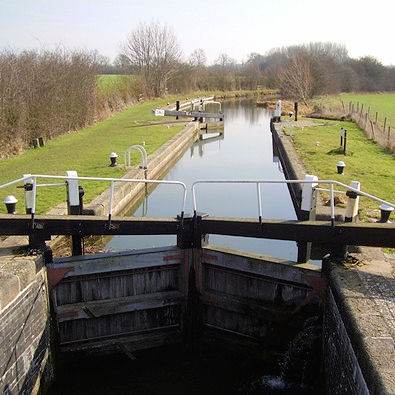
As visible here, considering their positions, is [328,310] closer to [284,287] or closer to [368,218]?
[284,287]

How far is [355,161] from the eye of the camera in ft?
40.2

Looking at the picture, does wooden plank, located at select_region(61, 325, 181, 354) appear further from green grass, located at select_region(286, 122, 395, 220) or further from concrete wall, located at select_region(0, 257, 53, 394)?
green grass, located at select_region(286, 122, 395, 220)

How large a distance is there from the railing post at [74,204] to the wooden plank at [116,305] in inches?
26.4

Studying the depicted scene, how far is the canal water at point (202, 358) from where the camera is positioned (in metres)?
5.26

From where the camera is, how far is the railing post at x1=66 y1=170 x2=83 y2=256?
5.60m

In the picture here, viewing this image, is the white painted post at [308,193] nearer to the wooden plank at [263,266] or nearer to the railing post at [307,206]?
the railing post at [307,206]

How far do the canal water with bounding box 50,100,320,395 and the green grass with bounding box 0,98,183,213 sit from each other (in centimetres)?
127

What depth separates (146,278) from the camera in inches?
228

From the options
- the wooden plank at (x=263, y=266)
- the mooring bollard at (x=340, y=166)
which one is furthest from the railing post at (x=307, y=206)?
the mooring bollard at (x=340, y=166)

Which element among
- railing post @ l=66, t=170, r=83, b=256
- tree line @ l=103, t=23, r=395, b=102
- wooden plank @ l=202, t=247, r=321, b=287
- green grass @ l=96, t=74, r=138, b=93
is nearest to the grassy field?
tree line @ l=103, t=23, r=395, b=102

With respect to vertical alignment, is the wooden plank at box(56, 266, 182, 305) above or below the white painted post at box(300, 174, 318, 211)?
below

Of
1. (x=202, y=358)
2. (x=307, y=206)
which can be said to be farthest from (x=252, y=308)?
(x=307, y=206)

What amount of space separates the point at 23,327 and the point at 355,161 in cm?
1000

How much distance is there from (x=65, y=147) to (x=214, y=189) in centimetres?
612
